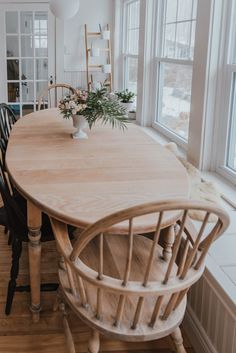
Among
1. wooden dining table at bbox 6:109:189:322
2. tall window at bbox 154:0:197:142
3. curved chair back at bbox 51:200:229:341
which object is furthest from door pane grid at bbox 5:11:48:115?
curved chair back at bbox 51:200:229:341

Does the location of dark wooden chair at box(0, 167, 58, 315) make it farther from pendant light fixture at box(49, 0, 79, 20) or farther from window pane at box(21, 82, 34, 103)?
window pane at box(21, 82, 34, 103)

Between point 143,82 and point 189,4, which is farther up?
point 189,4

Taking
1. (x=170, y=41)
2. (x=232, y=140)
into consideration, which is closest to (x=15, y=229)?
(x=232, y=140)

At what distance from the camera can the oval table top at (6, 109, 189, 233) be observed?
161cm

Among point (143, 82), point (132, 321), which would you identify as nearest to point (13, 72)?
point (143, 82)

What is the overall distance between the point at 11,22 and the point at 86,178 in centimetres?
461

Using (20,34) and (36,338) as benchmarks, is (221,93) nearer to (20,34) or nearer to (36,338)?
(36,338)

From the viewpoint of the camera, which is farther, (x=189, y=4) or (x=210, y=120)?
(x=189, y=4)

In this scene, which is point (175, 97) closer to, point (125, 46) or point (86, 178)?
point (86, 178)

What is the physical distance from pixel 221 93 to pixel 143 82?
1.79 metres

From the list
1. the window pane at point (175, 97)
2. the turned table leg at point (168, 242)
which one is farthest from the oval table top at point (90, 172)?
the window pane at point (175, 97)

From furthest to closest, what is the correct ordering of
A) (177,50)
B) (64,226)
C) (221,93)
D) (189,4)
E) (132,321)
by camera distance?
(177,50)
(189,4)
(221,93)
(64,226)
(132,321)

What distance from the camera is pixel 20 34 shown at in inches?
230

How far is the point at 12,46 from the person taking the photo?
5.88 metres
